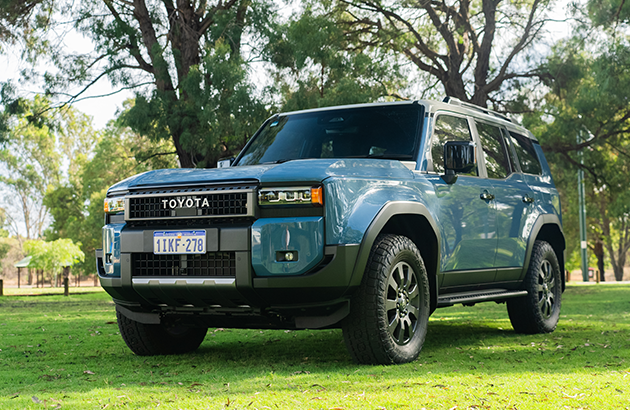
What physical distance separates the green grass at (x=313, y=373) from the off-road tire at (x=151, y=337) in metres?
0.13

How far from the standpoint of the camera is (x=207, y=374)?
16.8ft

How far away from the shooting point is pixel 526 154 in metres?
8.35

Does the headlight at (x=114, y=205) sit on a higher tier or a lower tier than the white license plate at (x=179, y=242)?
higher

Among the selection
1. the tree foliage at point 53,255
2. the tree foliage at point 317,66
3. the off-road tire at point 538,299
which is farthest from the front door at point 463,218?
the tree foliage at point 53,255

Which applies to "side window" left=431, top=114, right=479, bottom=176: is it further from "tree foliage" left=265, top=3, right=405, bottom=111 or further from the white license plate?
"tree foliage" left=265, top=3, right=405, bottom=111

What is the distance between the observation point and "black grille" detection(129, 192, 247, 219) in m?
4.98

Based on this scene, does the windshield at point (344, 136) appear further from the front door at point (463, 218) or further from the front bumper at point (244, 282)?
the front bumper at point (244, 282)

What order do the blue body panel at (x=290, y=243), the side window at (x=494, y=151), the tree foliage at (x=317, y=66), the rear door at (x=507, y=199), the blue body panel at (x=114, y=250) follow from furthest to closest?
the tree foliage at (x=317, y=66)
the side window at (x=494, y=151)
the rear door at (x=507, y=199)
the blue body panel at (x=114, y=250)
the blue body panel at (x=290, y=243)

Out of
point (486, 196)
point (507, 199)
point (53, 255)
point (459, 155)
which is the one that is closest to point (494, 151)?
point (507, 199)

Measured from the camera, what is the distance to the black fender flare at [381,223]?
4.96m

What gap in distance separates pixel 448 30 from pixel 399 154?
14017 millimetres

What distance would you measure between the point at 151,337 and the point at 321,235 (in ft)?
7.09

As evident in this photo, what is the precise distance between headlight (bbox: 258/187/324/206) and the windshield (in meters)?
1.38

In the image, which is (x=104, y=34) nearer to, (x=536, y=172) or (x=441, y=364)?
(x=536, y=172)
